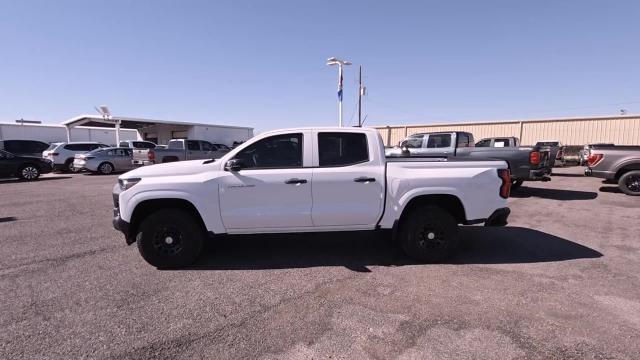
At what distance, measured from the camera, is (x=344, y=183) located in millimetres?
4500

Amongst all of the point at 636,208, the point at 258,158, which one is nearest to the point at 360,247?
the point at 258,158

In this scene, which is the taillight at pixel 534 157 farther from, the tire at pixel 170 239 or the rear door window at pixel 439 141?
the tire at pixel 170 239

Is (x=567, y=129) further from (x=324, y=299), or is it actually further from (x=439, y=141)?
(x=324, y=299)

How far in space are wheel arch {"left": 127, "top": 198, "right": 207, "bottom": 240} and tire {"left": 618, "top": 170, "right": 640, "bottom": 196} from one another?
40.4 feet

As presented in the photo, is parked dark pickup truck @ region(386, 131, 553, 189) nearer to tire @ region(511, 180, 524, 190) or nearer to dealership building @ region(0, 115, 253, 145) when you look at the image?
tire @ region(511, 180, 524, 190)

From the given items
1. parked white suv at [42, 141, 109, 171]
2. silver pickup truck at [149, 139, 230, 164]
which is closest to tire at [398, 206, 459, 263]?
silver pickup truck at [149, 139, 230, 164]

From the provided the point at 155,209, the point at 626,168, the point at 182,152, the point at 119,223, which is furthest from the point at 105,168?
the point at 626,168

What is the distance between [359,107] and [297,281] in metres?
26.7

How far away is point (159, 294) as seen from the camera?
3.80 m

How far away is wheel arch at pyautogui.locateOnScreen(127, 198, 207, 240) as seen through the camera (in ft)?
14.6

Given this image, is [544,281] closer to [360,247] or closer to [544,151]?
[360,247]

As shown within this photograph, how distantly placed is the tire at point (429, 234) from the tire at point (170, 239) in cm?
278

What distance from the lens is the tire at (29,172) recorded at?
596 inches

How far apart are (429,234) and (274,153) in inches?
93.2
